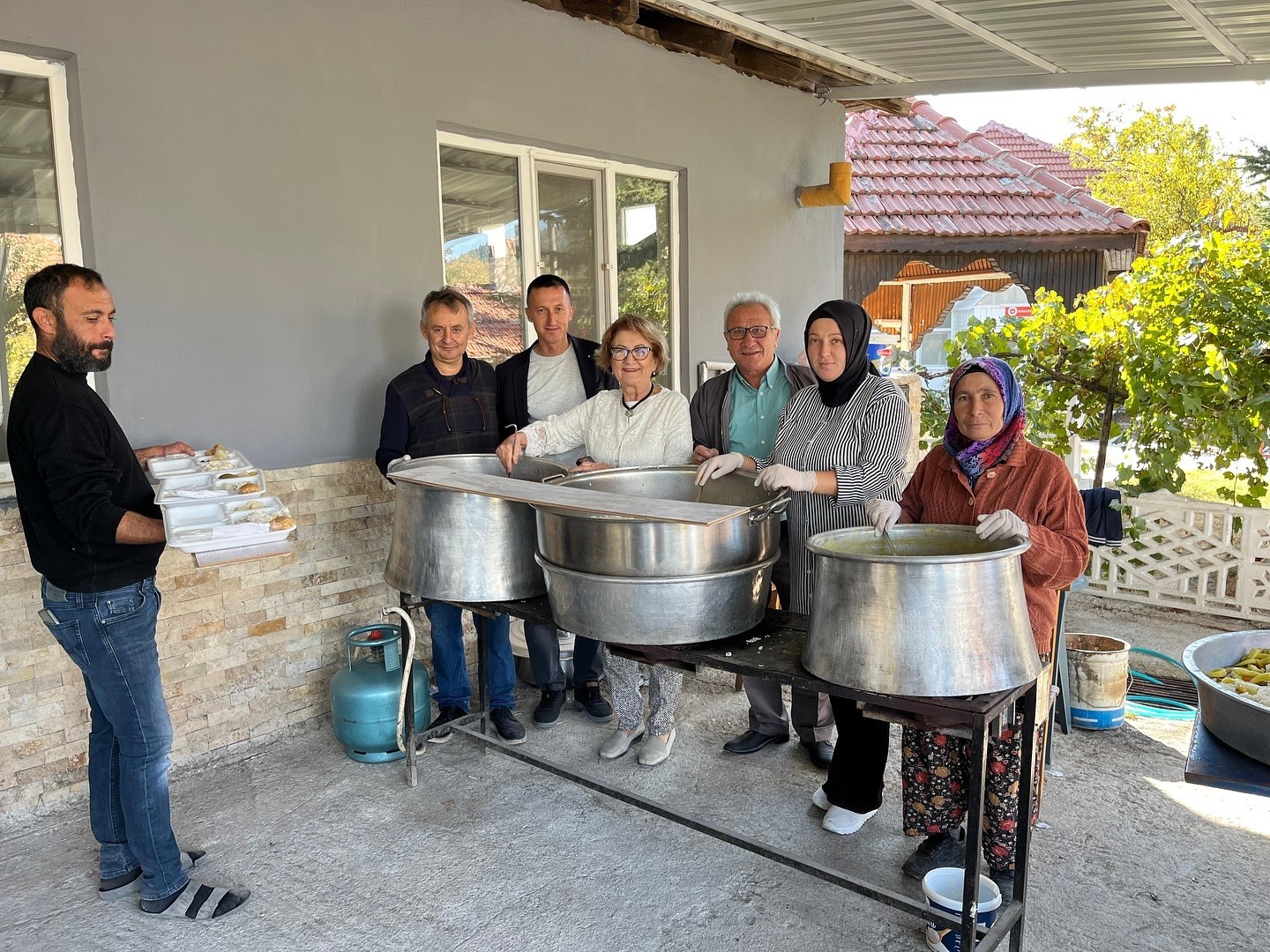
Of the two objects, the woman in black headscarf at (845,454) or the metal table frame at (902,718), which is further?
the woman in black headscarf at (845,454)

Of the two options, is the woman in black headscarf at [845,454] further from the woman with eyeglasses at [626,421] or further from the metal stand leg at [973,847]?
the metal stand leg at [973,847]

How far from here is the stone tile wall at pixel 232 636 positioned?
341 cm

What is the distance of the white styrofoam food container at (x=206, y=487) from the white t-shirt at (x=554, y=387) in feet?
4.23

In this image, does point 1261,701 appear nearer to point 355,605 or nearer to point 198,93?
point 355,605

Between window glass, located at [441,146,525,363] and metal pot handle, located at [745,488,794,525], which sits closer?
metal pot handle, located at [745,488,794,525]

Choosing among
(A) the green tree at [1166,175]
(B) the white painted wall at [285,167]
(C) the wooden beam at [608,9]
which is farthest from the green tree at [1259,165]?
(A) the green tree at [1166,175]

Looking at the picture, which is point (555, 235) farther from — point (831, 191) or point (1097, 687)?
point (1097, 687)

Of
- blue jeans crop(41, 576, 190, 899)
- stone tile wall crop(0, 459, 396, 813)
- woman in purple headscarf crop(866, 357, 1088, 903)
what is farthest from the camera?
stone tile wall crop(0, 459, 396, 813)

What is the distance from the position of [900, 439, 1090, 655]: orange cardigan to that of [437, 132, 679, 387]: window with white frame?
272cm

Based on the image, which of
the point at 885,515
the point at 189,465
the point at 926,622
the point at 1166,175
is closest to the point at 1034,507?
the point at 885,515

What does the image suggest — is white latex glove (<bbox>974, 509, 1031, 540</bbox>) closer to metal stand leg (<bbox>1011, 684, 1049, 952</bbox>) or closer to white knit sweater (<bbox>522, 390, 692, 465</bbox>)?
metal stand leg (<bbox>1011, 684, 1049, 952</bbox>)

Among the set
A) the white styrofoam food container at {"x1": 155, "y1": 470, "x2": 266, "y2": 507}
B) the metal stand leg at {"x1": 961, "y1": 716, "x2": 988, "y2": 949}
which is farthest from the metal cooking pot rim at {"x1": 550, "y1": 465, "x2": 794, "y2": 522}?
the white styrofoam food container at {"x1": 155, "y1": 470, "x2": 266, "y2": 507}

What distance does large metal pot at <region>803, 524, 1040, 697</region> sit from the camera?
208cm

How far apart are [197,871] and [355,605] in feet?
4.79
